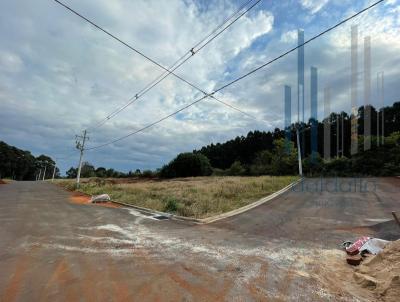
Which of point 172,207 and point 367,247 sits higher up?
point 172,207

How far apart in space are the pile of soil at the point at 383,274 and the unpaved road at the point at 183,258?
0.76 feet

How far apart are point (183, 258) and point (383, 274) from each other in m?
4.22

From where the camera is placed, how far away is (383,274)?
534 centimetres

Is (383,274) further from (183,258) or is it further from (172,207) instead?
(172,207)

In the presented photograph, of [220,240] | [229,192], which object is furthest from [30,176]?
[220,240]

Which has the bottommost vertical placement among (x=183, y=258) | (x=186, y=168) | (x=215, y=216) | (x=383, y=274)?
(x=183, y=258)

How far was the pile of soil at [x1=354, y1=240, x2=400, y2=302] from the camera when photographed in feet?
15.4

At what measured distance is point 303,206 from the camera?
14.9m

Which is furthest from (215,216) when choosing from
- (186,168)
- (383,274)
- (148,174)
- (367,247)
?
(148,174)

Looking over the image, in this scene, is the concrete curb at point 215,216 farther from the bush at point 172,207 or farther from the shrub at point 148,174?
the shrub at point 148,174

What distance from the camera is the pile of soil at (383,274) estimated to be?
470cm

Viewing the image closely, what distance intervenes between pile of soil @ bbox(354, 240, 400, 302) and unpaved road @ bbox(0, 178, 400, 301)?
23cm

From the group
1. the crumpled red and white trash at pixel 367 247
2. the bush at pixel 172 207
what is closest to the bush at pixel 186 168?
the bush at pixel 172 207

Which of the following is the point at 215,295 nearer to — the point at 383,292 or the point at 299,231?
the point at 383,292
